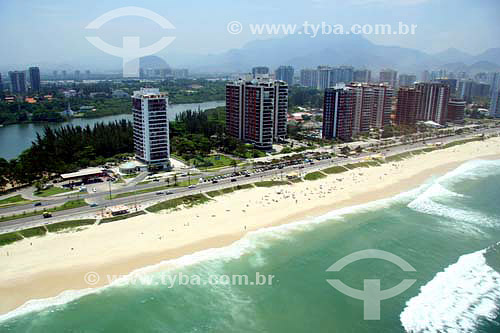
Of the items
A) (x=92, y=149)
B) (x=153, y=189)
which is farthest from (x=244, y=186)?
(x=92, y=149)

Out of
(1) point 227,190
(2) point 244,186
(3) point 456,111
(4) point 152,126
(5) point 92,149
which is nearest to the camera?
(1) point 227,190

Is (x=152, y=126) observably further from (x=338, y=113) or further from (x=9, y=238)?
(x=338, y=113)

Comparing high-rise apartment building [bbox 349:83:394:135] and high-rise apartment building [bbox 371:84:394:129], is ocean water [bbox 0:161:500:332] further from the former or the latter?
high-rise apartment building [bbox 371:84:394:129]

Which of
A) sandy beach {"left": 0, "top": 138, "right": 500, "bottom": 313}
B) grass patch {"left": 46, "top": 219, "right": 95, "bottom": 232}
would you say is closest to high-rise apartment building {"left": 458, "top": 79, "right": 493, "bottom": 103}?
sandy beach {"left": 0, "top": 138, "right": 500, "bottom": 313}

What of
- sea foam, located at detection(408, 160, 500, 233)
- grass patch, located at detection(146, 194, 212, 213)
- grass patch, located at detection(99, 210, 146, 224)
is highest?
grass patch, located at detection(146, 194, 212, 213)

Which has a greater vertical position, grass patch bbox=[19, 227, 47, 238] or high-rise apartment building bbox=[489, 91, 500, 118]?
high-rise apartment building bbox=[489, 91, 500, 118]

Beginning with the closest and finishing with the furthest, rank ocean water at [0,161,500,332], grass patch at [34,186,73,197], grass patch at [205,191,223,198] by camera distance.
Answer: ocean water at [0,161,500,332], grass patch at [34,186,73,197], grass patch at [205,191,223,198]

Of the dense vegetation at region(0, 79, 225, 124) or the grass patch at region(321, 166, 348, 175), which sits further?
the dense vegetation at region(0, 79, 225, 124)

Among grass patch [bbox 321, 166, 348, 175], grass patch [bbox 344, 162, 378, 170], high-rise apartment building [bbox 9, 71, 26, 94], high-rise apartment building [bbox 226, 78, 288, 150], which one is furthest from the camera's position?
high-rise apartment building [bbox 9, 71, 26, 94]
